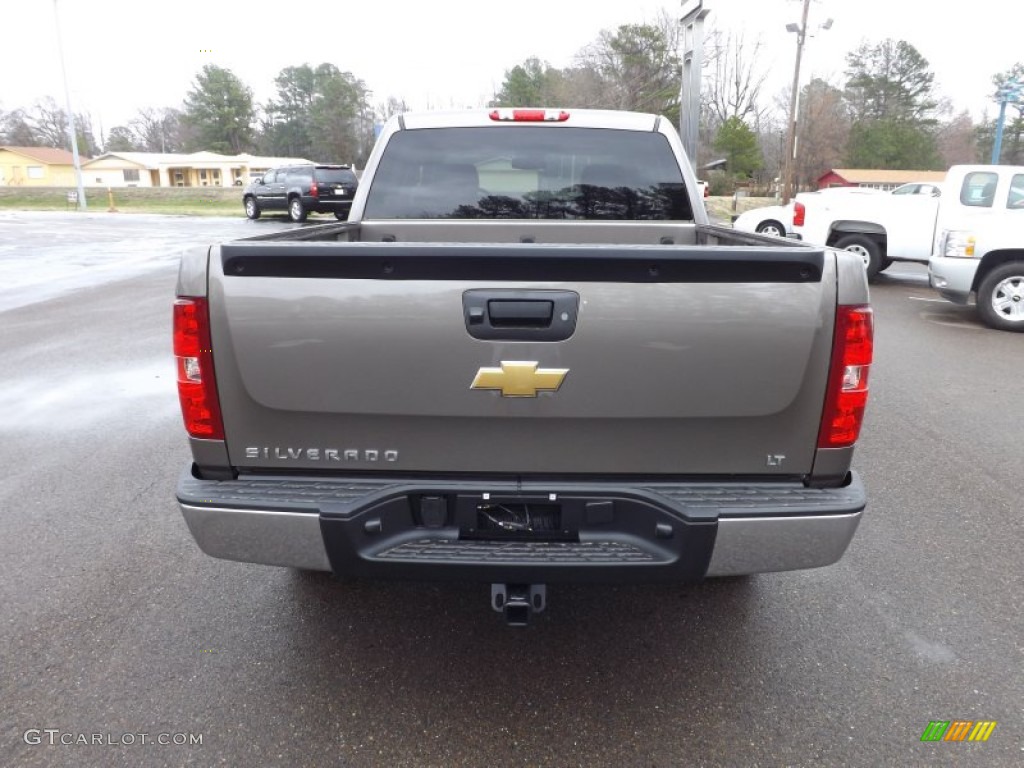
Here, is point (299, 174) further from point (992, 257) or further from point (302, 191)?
point (992, 257)

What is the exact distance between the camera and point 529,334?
7.41ft

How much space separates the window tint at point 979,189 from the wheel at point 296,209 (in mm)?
23543

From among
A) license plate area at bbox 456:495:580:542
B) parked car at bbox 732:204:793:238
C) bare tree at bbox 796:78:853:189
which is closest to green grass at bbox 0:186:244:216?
parked car at bbox 732:204:793:238

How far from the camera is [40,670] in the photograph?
2.84 meters

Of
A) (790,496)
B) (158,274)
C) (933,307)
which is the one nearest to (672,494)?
(790,496)

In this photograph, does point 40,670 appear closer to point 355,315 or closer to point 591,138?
point 355,315

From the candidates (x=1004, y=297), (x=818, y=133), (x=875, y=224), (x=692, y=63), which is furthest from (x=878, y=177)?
(x=692, y=63)

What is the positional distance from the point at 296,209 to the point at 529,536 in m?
28.9

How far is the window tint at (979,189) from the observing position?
10.3m

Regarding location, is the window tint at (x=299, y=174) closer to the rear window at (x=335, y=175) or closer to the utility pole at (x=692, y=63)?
the rear window at (x=335, y=175)

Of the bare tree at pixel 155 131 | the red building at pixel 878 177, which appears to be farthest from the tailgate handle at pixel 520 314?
the bare tree at pixel 155 131

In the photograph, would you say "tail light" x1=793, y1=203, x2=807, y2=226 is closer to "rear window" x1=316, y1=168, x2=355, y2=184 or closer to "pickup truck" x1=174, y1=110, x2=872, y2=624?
"pickup truck" x1=174, y1=110, x2=872, y2=624

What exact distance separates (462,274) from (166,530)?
2695 mm

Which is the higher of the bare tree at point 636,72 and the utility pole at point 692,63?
the bare tree at point 636,72
